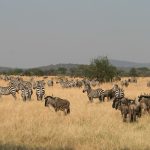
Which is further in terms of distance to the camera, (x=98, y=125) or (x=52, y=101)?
(x=52, y=101)

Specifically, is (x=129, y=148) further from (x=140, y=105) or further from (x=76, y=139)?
(x=140, y=105)

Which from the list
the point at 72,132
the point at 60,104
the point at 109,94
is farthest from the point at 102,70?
the point at 72,132

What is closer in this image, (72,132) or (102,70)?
(72,132)

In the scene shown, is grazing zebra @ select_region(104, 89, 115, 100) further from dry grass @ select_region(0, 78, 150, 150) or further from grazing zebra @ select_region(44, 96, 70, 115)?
dry grass @ select_region(0, 78, 150, 150)

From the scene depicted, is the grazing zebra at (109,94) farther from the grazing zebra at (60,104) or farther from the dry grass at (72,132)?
the dry grass at (72,132)

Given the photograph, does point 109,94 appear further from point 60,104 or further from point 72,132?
point 72,132

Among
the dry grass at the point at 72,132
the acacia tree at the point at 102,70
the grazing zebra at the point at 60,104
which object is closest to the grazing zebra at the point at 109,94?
the grazing zebra at the point at 60,104

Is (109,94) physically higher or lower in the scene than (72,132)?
higher

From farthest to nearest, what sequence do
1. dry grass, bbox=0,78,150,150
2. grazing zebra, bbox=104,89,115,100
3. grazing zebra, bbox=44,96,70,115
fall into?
grazing zebra, bbox=104,89,115,100 → grazing zebra, bbox=44,96,70,115 → dry grass, bbox=0,78,150,150

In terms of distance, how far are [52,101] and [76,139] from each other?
769 cm

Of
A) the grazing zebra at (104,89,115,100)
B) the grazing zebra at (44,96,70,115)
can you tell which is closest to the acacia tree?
the grazing zebra at (104,89,115,100)

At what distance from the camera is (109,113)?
18812mm

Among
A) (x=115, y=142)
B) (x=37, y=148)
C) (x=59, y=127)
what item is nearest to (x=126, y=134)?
(x=115, y=142)

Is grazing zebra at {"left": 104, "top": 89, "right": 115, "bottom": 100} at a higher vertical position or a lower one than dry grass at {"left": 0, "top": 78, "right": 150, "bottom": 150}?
Answer: higher
